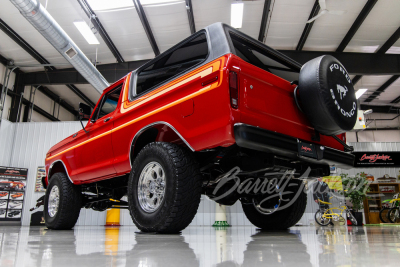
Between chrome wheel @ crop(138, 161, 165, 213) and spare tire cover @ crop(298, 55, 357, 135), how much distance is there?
1384mm

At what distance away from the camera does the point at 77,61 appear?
27.9 feet

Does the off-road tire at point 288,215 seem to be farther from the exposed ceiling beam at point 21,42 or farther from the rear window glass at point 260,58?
the exposed ceiling beam at point 21,42

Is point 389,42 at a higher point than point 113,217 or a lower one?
higher

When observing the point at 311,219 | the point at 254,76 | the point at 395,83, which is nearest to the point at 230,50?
the point at 254,76

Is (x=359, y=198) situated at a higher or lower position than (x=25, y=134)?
lower

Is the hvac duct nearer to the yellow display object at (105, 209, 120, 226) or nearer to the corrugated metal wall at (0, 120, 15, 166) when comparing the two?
the yellow display object at (105, 209, 120, 226)

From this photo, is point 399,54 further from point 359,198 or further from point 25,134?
point 25,134

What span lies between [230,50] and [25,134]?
40.4 feet

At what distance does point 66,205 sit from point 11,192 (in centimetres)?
880

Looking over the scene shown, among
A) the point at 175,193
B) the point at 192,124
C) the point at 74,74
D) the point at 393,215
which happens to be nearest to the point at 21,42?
the point at 74,74

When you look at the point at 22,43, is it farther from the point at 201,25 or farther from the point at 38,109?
the point at 201,25

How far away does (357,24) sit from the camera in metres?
9.07

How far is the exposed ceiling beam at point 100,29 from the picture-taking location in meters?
8.20

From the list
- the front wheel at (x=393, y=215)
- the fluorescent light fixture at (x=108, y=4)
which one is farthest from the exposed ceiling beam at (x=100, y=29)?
the front wheel at (x=393, y=215)
